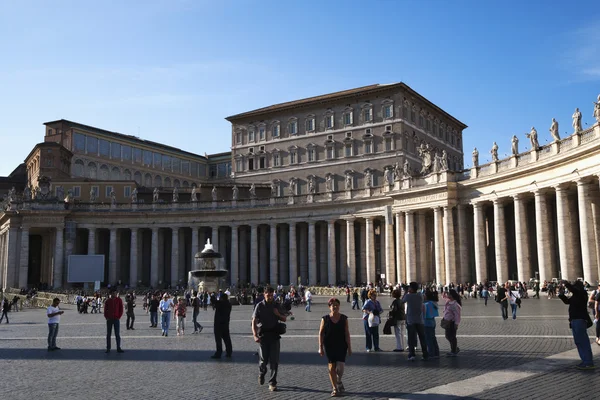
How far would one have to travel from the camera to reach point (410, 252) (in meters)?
57.6

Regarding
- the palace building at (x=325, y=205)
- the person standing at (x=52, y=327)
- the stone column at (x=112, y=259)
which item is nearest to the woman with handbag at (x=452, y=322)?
the person standing at (x=52, y=327)

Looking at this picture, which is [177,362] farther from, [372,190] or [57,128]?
[57,128]

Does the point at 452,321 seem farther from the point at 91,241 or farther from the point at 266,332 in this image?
the point at 91,241

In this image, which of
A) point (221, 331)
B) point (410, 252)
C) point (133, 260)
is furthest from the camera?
point (133, 260)

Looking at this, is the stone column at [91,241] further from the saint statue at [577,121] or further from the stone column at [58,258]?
the saint statue at [577,121]

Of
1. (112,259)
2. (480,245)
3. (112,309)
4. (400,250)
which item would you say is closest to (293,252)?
(400,250)

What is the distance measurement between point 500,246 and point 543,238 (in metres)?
4.98

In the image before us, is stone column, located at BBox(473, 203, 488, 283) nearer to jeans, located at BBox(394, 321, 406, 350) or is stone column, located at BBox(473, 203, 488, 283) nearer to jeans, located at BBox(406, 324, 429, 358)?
jeans, located at BBox(394, 321, 406, 350)

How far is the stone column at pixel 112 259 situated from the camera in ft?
240

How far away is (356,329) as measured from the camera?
24.2 metres

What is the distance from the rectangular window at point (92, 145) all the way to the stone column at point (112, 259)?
29056 mm

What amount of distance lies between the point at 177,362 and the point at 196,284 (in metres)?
35.9

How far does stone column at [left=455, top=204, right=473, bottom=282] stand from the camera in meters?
53.9

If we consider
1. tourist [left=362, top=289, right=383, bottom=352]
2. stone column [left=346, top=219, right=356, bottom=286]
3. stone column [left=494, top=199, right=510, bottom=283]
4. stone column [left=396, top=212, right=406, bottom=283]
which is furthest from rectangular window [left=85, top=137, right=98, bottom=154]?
tourist [left=362, top=289, right=383, bottom=352]
